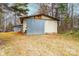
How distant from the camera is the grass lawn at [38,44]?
1265 millimetres

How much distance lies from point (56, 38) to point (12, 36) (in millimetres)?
367

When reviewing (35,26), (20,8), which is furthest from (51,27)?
(20,8)

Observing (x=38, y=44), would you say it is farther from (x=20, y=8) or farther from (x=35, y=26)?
(x=20, y=8)

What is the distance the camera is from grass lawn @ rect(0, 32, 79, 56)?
1.26 m

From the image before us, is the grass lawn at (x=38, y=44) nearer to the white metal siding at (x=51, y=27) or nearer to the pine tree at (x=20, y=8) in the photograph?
the white metal siding at (x=51, y=27)

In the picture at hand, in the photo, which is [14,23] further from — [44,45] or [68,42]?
[68,42]

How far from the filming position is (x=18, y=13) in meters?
1.29

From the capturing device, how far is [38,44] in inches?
50.1

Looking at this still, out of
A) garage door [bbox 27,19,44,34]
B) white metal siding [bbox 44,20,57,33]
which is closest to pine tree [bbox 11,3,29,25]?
garage door [bbox 27,19,44,34]

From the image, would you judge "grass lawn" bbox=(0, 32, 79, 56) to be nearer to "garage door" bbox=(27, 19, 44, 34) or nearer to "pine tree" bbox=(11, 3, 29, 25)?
"garage door" bbox=(27, 19, 44, 34)

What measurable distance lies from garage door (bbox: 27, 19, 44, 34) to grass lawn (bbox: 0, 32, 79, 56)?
0.04 meters

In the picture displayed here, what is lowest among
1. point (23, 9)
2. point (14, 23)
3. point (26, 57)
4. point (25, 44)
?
point (26, 57)

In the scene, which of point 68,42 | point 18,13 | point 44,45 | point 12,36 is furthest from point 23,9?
point 68,42

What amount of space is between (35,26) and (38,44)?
0.51 feet
